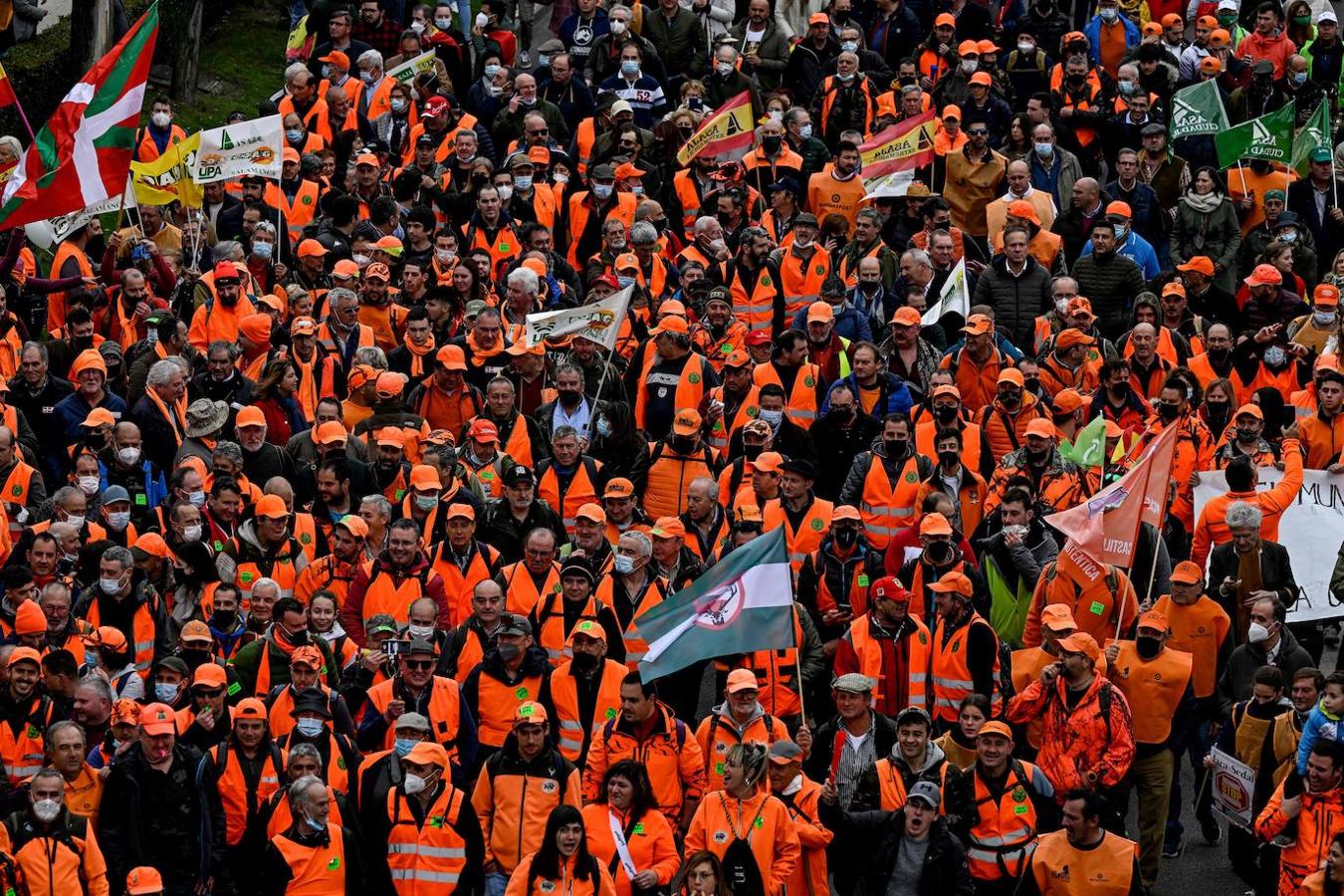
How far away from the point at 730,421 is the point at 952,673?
4.26m

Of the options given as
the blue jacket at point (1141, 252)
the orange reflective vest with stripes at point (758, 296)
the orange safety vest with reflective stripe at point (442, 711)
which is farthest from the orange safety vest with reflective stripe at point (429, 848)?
the blue jacket at point (1141, 252)

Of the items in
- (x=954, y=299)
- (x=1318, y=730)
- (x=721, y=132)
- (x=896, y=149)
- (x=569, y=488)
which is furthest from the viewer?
(x=721, y=132)

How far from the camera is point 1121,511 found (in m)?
17.4

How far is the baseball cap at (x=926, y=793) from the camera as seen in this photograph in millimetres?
15211

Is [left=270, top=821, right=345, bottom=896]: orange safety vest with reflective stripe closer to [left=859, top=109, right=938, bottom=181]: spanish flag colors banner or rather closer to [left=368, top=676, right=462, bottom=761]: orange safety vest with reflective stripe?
[left=368, top=676, right=462, bottom=761]: orange safety vest with reflective stripe

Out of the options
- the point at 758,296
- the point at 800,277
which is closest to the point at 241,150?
the point at 758,296

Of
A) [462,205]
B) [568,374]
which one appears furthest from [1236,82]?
[568,374]

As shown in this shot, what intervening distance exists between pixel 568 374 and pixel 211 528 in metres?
3.15

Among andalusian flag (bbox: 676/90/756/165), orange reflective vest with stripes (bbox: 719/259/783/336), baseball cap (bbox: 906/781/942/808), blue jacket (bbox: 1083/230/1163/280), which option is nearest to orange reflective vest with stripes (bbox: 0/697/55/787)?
baseball cap (bbox: 906/781/942/808)

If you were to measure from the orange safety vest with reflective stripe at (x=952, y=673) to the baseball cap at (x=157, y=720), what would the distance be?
4.78 meters

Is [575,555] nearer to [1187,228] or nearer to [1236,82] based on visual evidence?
[1187,228]

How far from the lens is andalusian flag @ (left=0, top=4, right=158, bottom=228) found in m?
21.5

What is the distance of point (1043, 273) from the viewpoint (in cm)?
2284

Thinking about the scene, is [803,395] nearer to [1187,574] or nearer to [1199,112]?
[1187,574]
